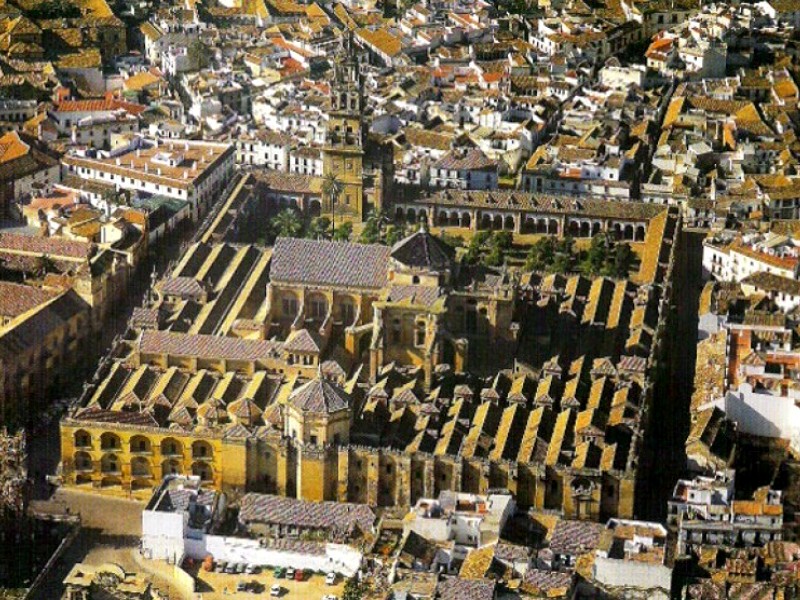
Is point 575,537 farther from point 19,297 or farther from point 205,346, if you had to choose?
point 19,297

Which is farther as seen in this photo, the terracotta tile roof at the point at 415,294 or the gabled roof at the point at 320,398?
the terracotta tile roof at the point at 415,294

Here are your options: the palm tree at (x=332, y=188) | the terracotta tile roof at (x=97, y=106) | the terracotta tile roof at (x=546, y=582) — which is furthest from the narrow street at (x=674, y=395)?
the terracotta tile roof at (x=97, y=106)

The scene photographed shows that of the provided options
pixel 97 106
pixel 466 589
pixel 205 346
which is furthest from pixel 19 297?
pixel 466 589

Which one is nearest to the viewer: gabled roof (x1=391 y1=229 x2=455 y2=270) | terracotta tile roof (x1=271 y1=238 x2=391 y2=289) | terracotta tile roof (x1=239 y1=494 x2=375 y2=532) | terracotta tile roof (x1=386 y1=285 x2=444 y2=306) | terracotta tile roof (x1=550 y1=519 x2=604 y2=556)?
terracotta tile roof (x1=550 y1=519 x2=604 y2=556)

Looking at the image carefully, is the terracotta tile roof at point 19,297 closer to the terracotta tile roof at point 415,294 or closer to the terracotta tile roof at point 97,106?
the terracotta tile roof at point 415,294

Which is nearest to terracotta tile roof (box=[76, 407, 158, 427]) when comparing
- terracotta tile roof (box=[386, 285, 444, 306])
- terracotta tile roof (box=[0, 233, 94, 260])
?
terracotta tile roof (box=[386, 285, 444, 306])

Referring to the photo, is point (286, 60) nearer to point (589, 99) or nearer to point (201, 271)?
point (589, 99)

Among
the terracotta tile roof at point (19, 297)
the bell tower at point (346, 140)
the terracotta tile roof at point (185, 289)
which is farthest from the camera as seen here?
the bell tower at point (346, 140)

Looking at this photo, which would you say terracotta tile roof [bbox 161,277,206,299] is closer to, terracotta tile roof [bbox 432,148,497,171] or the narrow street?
the narrow street
